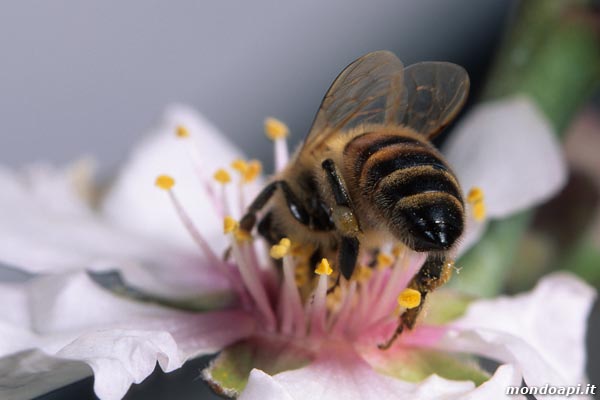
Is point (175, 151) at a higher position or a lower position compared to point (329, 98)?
lower

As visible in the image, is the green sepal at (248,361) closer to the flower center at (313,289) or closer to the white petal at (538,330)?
the flower center at (313,289)

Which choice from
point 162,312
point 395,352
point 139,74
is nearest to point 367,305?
point 395,352

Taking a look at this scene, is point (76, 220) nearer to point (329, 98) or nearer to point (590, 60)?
point (329, 98)

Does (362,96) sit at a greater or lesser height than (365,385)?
greater

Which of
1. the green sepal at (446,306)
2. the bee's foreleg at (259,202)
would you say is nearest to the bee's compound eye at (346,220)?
the bee's foreleg at (259,202)

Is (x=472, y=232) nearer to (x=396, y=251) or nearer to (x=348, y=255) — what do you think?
(x=396, y=251)

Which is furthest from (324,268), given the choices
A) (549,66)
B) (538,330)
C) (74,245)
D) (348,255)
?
(549,66)
